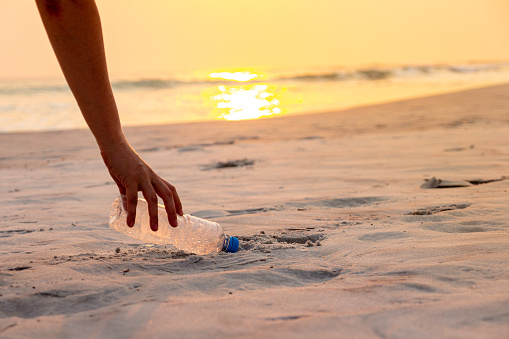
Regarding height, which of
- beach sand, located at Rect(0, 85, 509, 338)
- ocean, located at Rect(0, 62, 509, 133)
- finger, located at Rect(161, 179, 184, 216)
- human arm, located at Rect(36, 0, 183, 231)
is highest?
ocean, located at Rect(0, 62, 509, 133)

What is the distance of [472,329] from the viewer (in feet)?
4.21

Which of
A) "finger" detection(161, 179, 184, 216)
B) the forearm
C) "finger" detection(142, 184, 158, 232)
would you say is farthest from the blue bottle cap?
the forearm

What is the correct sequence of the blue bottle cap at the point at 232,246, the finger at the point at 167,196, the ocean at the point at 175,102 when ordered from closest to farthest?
the finger at the point at 167,196, the blue bottle cap at the point at 232,246, the ocean at the point at 175,102

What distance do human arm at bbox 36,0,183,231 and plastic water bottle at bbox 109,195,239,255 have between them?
1.53 ft

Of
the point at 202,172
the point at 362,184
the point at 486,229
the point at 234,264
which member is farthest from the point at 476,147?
the point at 234,264

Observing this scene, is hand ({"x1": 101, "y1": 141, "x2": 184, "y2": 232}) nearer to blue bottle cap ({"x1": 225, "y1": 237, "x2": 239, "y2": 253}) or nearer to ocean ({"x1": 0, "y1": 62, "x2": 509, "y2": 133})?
blue bottle cap ({"x1": 225, "y1": 237, "x2": 239, "y2": 253})

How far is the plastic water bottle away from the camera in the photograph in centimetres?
217

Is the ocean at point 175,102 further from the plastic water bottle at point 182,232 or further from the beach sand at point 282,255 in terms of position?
the plastic water bottle at point 182,232

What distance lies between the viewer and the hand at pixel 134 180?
165 centimetres

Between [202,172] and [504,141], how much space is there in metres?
3.00

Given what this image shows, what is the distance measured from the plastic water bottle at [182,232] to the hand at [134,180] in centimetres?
45

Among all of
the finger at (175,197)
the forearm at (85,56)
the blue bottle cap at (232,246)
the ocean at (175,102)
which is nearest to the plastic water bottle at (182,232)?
the blue bottle cap at (232,246)

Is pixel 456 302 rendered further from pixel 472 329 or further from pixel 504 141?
pixel 504 141

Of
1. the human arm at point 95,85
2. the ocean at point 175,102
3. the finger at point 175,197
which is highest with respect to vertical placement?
the ocean at point 175,102
